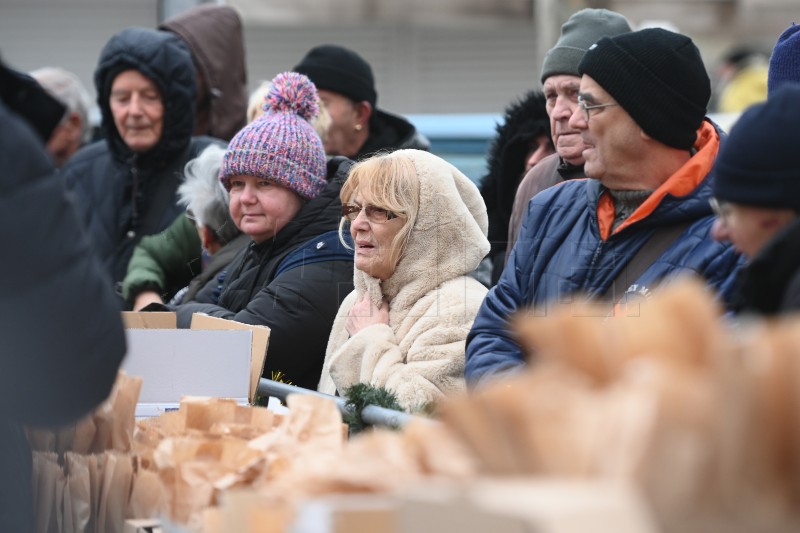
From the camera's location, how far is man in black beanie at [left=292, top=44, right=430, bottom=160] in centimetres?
609

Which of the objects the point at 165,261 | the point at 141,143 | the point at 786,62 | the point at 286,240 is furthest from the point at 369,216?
the point at 141,143

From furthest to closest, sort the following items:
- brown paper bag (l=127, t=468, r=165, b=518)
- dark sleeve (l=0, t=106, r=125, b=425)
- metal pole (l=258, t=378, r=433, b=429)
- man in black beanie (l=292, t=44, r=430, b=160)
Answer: man in black beanie (l=292, t=44, r=430, b=160) → metal pole (l=258, t=378, r=433, b=429) → brown paper bag (l=127, t=468, r=165, b=518) → dark sleeve (l=0, t=106, r=125, b=425)

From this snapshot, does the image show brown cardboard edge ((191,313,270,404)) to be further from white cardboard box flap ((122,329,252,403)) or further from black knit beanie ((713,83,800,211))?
black knit beanie ((713,83,800,211))

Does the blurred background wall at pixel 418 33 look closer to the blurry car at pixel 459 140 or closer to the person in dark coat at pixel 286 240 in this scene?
the blurry car at pixel 459 140

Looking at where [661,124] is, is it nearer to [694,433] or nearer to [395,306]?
[395,306]

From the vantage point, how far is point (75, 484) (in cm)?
278

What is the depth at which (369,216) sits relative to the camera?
4391 mm

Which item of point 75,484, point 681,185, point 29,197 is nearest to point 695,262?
point 681,185

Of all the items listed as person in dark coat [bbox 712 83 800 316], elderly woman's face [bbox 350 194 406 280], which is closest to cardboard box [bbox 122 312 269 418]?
elderly woman's face [bbox 350 194 406 280]

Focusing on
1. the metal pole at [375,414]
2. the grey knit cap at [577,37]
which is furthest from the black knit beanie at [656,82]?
the metal pole at [375,414]

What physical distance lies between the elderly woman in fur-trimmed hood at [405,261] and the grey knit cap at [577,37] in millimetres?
728

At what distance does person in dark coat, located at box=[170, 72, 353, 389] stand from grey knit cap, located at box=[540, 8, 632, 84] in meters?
0.93

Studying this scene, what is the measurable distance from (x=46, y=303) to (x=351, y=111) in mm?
4228

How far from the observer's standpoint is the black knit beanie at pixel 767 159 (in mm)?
2473
